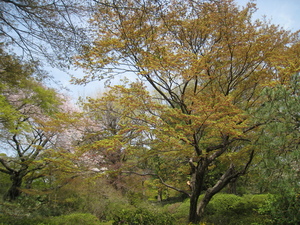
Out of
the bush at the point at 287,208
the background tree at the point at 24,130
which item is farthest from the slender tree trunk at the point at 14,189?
the bush at the point at 287,208

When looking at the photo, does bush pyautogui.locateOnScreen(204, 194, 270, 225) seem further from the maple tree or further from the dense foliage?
the maple tree

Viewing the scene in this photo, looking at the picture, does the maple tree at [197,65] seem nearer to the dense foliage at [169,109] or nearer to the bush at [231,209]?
the dense foliage at [169,109]

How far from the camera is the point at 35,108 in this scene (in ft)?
32.3

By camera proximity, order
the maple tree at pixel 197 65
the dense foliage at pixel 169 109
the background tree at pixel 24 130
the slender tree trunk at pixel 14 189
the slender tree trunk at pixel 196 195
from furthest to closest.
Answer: the slender tree trunk at pixel 14 189 → the background tree at pixel 24 130 → the slender tree trunk at pixel 196 195 → the maple tree at pixel 197 65 → the dense foliage at pixel 169 109

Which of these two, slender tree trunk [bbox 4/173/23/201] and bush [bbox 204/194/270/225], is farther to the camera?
slender tree trunk [bbox 4/173/23/201]

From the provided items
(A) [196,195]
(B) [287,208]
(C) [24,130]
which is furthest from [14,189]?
(B) [287,208]

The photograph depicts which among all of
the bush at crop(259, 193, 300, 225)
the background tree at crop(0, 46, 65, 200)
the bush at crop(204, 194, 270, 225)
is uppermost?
the background tree at crop(0, 46, 65, 200)

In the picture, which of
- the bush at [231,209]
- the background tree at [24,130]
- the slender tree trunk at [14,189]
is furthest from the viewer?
the slender tree trunk at [14,189]

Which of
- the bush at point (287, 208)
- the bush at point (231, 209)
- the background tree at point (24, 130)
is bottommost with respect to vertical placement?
the bush at point (231, 209)

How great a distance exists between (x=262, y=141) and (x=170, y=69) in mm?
2915

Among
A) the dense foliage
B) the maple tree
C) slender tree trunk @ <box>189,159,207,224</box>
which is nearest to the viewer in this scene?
the dense foliage

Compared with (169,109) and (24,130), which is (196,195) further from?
(24,130)

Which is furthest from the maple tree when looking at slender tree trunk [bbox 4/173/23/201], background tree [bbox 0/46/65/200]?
slender tree trunk [bbox 4/173/23/201]

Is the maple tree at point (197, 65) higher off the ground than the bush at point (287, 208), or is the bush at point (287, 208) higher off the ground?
the maple tree at point (197, 65)
